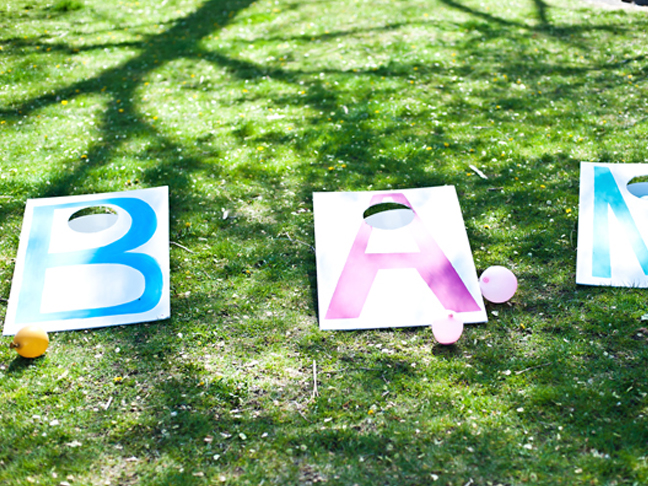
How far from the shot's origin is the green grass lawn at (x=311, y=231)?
2992mm

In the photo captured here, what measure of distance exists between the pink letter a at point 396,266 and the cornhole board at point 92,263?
1.24 m

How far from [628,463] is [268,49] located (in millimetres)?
7019

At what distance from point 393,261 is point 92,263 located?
2223 mm

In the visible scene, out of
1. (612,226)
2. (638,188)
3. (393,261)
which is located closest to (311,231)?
(393,261)

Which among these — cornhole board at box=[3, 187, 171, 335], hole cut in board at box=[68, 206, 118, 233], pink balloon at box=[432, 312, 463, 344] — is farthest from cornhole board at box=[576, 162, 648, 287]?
hole cut in board at box=[68, 206, 118, 233]

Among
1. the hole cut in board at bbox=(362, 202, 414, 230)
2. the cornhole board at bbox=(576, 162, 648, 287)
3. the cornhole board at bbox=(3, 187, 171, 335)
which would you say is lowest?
the cornhole board at bbox=(576, 162, 648, 287)

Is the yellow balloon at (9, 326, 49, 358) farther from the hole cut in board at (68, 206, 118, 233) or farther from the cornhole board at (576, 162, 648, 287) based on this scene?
the cornhole board at (576, 162, 648, 287)

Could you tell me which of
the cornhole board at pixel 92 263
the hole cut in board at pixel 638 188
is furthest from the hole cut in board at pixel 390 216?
the hole cut in board at pixel 638 188

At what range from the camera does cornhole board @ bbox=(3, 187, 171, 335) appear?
12.6ft

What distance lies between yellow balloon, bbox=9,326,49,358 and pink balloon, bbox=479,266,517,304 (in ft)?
9.56

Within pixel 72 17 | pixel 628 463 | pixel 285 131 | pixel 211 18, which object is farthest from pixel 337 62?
pixel 628 463

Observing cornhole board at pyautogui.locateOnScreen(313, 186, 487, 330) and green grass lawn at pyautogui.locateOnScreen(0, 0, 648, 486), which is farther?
cornhole board at pyautogui.locateOnScreen(313, 186, 487, 330)

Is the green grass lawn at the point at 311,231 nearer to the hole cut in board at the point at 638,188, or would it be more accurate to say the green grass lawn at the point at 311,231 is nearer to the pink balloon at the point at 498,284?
the pink balloon at the point at 498,284

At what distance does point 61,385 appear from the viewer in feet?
11.1
